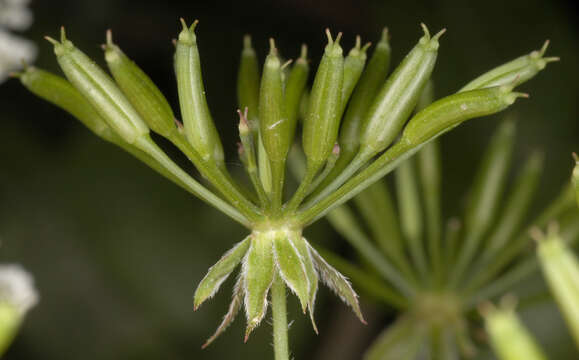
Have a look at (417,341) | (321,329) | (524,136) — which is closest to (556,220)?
(417,341)

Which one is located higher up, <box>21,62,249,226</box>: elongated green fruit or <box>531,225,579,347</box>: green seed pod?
<box>21,62,249,226</box>: elongated green fruit

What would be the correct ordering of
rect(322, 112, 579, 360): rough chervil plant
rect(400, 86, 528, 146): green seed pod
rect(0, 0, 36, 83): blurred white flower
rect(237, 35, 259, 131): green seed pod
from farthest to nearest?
1. rect(322, 112, 579, 360): rough chervil plant
2. rect(0, 0, 36, 83): blurred white flower
3. rect(237, 35, 259, 131): green seed pod
4. rect(400, 86, 528, 146): green seed pod

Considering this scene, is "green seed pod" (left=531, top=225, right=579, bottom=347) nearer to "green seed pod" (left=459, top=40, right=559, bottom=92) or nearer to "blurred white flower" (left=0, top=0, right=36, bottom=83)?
"green seed pod" (left=459, top=40, right=559, bottom=92)

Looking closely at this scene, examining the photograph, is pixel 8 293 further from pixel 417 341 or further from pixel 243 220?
pixel 417 341

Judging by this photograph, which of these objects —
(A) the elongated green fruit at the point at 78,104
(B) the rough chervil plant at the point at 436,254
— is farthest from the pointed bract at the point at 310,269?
(B) the rough chervil plant at the point at 436,254

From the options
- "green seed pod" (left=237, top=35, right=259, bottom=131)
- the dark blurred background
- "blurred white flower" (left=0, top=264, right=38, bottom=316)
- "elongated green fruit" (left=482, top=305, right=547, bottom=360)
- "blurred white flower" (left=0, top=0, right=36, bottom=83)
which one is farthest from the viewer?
the dark blurred background

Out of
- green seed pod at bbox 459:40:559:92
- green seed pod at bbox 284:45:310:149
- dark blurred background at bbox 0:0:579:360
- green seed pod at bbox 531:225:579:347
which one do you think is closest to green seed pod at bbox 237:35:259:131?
green seed pod at bbox 284:45:310:149
